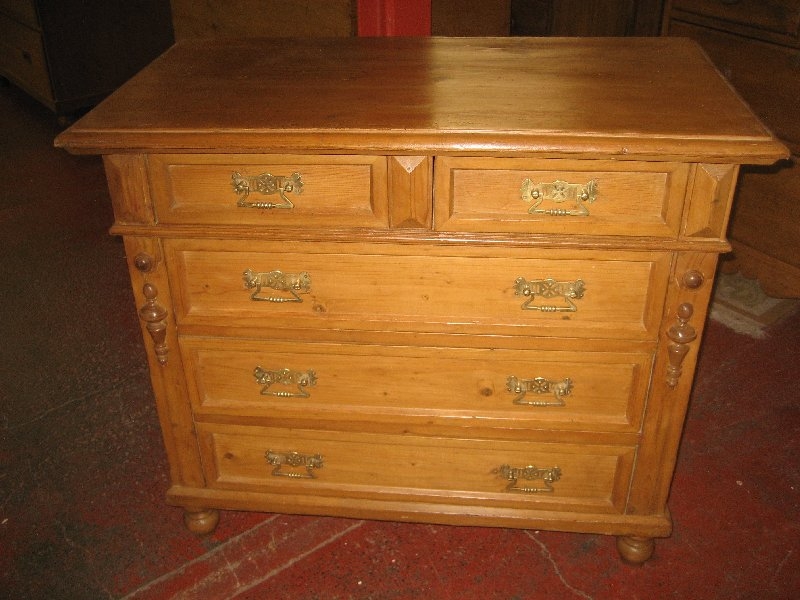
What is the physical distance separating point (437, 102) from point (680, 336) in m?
0.64

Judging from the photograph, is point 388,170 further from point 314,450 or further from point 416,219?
point 314,450

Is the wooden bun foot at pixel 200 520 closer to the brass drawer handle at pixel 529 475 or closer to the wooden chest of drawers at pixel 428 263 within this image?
the wooden chest of drawers at pixel 428 263

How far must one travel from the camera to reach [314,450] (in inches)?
69.5

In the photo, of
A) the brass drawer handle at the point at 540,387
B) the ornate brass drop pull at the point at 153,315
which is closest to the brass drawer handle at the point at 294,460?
the ornate brass drop pull at the point at 153,315

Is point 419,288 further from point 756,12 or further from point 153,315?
point 756,12

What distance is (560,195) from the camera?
54.1 inches

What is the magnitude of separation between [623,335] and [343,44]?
0.96 m

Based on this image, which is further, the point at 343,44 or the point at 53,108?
the point at 53,108

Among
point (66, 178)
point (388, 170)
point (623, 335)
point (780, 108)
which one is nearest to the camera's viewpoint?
point (388, 170)

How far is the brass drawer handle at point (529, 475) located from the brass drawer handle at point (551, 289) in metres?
0.42

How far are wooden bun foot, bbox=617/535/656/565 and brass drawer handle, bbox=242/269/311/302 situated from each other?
971 mm

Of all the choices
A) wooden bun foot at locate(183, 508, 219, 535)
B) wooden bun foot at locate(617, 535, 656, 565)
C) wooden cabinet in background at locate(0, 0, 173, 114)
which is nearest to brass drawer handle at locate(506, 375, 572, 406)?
wooden bun foot at locate(617, 535, 656, 565)

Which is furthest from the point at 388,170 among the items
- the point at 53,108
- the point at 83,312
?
the point at 53,108

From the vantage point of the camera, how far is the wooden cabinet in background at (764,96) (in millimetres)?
2398
